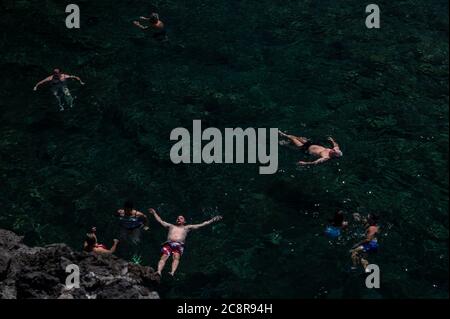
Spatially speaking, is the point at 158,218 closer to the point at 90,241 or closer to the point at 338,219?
the point at 90,241

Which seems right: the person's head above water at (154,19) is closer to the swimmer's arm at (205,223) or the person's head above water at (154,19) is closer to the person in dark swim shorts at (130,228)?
the person in dark swim shorts at (130,228)

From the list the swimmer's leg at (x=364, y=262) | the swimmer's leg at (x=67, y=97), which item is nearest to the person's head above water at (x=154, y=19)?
the swimmer's leg at (x=67, y=97)

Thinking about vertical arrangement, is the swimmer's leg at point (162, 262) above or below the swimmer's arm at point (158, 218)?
below

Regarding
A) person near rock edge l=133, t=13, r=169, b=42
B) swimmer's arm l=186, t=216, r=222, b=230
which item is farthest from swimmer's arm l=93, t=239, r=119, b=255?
person near rock edge l=133, t=13, r=169, b=42

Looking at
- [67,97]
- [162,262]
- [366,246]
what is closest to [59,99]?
[67,97]

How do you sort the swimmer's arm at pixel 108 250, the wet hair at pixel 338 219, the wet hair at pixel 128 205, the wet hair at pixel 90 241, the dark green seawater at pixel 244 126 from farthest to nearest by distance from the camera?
the wet hair at pixel 128 205
the dark green seawater at pixel 244 126
the wet hair at pixel 338 219
the swimmer's arm at pixel 108 250
the wet hair at pixel 90 241

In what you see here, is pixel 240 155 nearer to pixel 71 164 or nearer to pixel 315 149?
pixel 315 149
